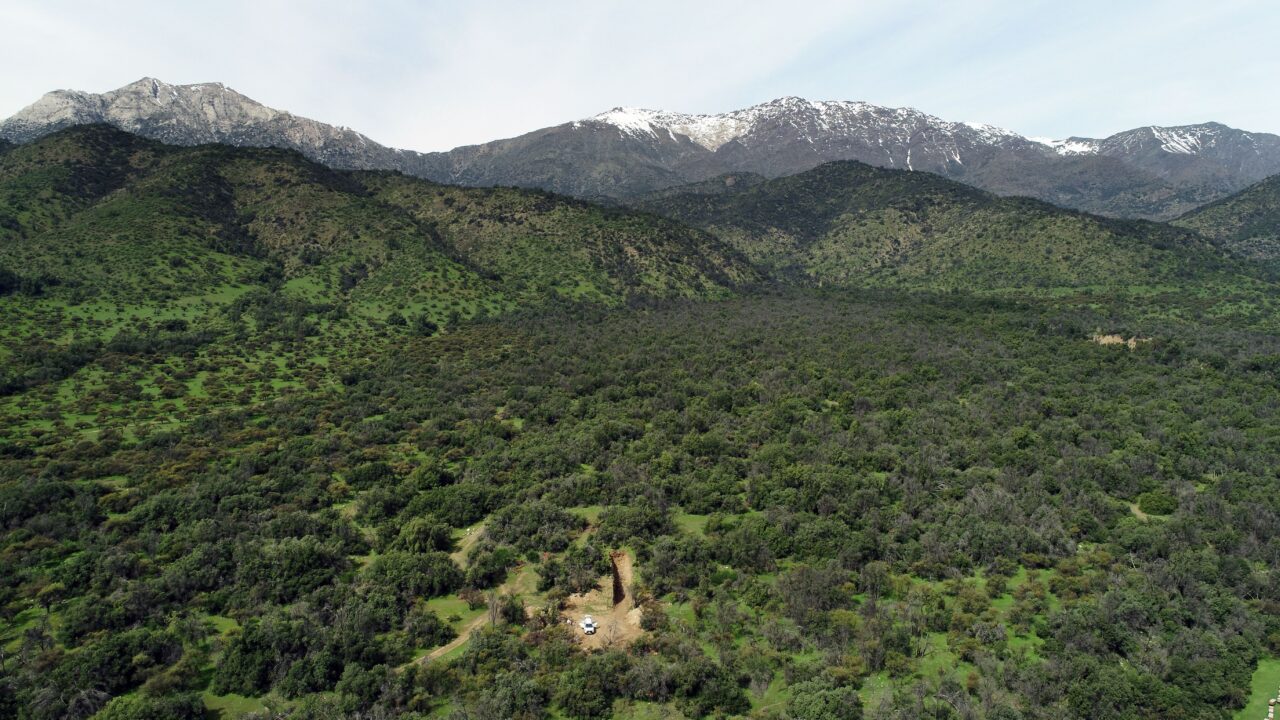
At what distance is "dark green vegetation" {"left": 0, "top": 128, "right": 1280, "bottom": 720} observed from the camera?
27.4m

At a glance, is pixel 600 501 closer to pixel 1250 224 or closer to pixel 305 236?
pixel 305 236

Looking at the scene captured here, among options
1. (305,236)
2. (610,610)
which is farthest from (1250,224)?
(305,236)

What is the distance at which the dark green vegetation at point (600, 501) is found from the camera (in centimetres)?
2742

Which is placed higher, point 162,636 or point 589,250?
point 589,250

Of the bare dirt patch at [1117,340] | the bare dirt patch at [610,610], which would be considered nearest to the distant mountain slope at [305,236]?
the bare dirt patch at [1117,340]

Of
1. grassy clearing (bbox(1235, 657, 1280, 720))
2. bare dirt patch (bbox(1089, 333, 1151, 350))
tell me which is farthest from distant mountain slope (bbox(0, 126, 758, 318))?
grassy clearing (bbox(1235, 657, 1280, 720))

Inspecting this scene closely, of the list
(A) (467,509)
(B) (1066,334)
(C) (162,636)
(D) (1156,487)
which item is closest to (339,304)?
(A) (467,509)

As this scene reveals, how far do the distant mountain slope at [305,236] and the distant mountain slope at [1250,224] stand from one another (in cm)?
14014

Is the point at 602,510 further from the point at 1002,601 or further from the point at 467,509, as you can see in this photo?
the point at 1002,601

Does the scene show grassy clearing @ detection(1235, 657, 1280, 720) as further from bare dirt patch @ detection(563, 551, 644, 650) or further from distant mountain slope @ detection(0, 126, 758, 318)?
distant mountain slope @ detection(0, 126, 758, 318)

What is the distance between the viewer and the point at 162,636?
2958cm

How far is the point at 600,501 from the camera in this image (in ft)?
156

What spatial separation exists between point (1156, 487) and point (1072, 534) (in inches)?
472

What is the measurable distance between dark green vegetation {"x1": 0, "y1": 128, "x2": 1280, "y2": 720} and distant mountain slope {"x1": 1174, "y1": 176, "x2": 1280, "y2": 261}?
84.1 m
